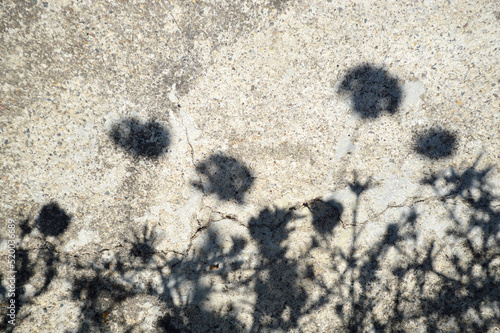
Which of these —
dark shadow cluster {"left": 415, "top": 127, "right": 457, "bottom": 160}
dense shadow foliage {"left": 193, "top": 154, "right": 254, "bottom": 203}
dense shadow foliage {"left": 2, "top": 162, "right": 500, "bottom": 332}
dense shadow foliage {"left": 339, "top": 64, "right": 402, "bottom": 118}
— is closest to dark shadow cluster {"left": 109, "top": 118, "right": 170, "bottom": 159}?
dense shadow foliage {"left": 193, "top": 154, "right": 254, "bottom": 203}

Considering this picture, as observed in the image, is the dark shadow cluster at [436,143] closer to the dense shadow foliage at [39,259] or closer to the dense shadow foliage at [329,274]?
the dense shadow foliage at [329,274]

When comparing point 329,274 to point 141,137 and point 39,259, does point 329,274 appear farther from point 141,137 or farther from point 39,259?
point 39,259

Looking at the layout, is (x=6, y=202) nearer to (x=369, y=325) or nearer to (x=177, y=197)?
(x=177, y=197)

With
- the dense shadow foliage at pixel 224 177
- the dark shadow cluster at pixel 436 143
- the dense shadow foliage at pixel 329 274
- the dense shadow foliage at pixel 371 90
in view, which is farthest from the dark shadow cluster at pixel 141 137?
the dark shadow cluster at pixel 436 143

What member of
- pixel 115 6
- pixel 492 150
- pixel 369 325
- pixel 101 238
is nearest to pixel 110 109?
pixel 115 6

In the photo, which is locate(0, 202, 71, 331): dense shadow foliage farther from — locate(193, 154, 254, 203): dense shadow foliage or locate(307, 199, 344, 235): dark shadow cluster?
locate(307, 199, 344, 235): dark shadow cluster
